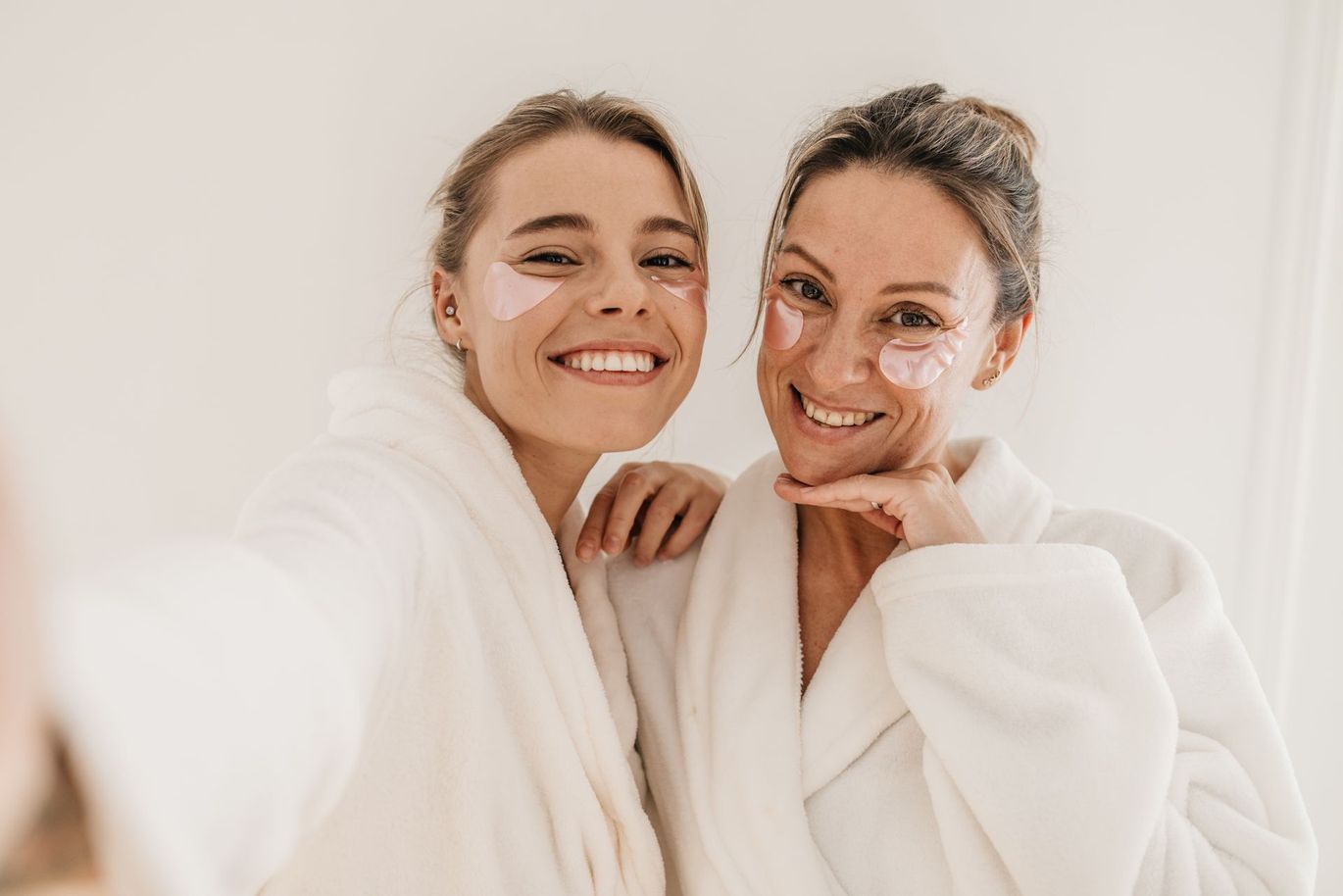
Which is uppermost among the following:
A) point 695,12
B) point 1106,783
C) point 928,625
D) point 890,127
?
point 695,12

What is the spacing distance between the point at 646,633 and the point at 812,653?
0.20 m

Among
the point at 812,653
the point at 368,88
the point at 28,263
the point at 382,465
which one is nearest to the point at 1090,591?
the point at 812,653

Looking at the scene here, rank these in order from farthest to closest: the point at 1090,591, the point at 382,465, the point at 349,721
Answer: the point at 1090,591
the point at 382,465
the point at 349,721

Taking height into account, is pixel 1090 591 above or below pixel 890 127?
below

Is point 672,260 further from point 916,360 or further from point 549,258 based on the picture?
point 916,360

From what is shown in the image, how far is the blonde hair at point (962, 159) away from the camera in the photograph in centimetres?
124

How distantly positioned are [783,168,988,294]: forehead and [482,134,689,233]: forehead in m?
0.20

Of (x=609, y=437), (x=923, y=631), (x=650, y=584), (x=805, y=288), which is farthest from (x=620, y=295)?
(x=923, y=631)

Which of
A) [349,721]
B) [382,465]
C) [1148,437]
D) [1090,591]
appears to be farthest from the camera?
[1148,437]

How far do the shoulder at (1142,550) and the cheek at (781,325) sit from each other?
39 centimetres

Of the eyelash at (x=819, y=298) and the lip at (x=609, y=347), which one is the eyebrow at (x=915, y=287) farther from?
the lip at (x=609, y=347)

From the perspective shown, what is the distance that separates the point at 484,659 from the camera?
1031mm

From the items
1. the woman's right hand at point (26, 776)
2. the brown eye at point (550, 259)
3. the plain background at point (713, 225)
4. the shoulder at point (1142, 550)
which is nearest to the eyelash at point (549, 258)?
the brown eye at point (550, 259)

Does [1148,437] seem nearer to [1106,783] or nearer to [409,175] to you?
[1106,783]
